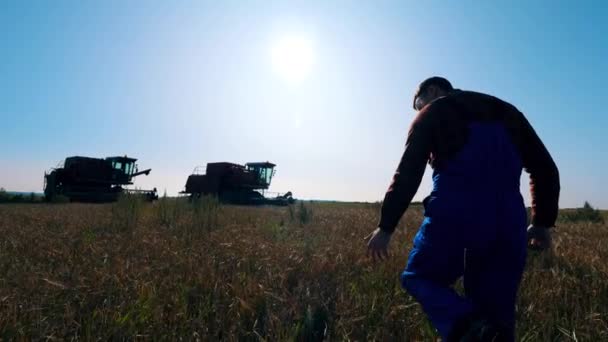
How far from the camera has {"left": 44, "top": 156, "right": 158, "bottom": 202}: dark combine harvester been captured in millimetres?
23594

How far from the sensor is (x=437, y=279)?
1816mm

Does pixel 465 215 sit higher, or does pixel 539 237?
pixel 465 215

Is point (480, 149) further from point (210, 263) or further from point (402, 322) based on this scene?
point (210, 263)

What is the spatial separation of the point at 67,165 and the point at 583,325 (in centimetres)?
2977

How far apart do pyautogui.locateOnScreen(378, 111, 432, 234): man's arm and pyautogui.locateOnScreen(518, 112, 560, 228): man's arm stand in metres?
0.68

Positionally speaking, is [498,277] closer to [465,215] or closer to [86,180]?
[465,215]

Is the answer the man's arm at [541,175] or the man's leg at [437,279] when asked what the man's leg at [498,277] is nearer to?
the man's leg at [437,279]

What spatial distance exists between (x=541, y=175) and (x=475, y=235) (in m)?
0.80

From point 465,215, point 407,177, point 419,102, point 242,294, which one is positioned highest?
point 419,102

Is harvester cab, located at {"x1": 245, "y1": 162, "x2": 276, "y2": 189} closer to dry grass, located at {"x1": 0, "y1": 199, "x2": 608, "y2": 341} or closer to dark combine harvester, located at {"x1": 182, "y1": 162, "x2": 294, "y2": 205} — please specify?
dark combine harvester, located at {"x1": 182, "y1": 162, "x2": 294, "y2": 205}

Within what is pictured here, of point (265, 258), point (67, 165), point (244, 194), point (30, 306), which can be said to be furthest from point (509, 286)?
point (67, 165)

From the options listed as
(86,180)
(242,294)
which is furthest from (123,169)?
(242,294)

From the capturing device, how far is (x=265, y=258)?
360cm

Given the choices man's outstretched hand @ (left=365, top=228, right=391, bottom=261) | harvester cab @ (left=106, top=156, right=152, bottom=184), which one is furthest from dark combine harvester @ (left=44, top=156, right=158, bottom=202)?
man's outstretched hand @ (left=365, top=228, right=391, bottom=261)
